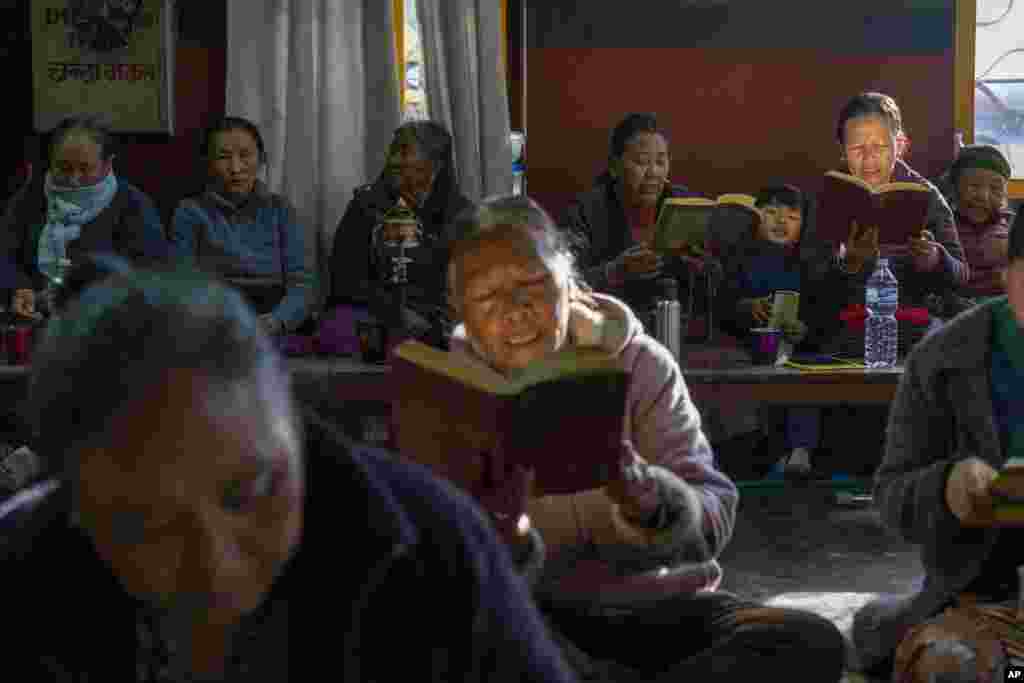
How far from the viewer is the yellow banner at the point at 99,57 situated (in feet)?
21.4

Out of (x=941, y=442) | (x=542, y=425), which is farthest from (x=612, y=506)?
(x=941, y=442)

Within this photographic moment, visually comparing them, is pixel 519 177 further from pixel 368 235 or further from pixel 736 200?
pixel 736 200

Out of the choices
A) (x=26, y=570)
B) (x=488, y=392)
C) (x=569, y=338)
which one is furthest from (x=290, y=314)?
(x=26, y=570)

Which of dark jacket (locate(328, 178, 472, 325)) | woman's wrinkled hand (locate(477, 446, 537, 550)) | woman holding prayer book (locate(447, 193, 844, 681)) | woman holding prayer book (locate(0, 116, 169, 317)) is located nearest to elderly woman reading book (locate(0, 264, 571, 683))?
woman's wrinkled hand (locate(477, 446, 537, 550))

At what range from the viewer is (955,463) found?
2619 millimetres

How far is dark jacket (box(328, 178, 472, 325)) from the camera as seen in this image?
569 centimetres

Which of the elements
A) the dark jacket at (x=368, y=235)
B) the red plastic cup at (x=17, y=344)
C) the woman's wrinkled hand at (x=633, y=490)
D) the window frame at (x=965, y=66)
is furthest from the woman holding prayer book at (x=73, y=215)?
the woman's wrinkled hand at (x=633, y=490)

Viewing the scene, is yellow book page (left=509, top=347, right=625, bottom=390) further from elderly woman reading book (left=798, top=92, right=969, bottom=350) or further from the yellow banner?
the yellow banner

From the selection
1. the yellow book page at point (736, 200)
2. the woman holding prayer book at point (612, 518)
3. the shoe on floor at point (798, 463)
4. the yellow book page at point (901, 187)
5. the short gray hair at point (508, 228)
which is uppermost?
the yellow book page at point (901, 187)

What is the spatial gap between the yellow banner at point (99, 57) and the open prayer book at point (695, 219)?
2.72 m

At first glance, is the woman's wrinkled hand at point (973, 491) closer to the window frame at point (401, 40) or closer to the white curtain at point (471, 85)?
the white curtain at point (471, 85)

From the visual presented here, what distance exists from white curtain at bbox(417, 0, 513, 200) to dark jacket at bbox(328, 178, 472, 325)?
1.29 feet

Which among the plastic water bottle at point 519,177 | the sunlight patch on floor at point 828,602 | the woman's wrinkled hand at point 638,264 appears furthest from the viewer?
the plastic water bottle at point 519,177

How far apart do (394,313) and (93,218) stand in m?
1.38
